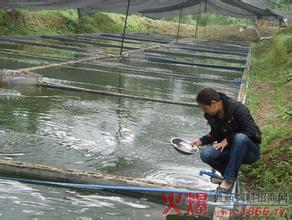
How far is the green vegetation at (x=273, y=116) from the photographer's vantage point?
4605mm

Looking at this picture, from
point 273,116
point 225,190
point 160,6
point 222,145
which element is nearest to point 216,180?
point 225,190

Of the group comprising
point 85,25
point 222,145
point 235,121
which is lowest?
point 222,145

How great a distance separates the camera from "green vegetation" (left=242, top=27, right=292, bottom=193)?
4605 mm

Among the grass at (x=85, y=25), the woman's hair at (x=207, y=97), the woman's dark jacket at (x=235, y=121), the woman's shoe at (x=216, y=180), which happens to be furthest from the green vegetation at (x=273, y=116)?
→ the grass at (x=85, y=25)

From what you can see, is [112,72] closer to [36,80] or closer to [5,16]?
[36,80]

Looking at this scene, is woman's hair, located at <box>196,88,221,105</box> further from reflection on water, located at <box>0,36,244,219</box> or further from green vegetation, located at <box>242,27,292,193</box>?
green vegetation, located at <box>242,27,292,193</box>

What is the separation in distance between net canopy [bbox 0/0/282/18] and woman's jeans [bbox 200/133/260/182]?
14.1 meters

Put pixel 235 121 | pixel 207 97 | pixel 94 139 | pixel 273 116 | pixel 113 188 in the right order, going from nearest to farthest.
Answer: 1. pixel 207 97
2. pixel 235 121
3. pixel 113 188
4. pixel 94 139
5. pixel 273 116

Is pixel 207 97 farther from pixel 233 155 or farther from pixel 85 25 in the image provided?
pixel 85 25

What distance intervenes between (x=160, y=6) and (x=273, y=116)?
69.1 ft

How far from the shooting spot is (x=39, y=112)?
6918 mm

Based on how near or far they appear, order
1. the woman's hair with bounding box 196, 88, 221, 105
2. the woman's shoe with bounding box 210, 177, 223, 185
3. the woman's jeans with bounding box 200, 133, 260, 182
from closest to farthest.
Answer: the woman's hair with bounding box 196, 88, 221, 105 → the woman's jeans with bounding box 200, 133, 260, 182 → the woman's shoe with bounding box 210, 177, 223, 185

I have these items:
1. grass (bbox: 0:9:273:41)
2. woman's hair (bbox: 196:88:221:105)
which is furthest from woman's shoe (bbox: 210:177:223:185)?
grass (bbox: 0:9:273:41)

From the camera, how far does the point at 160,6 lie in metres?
27.5
